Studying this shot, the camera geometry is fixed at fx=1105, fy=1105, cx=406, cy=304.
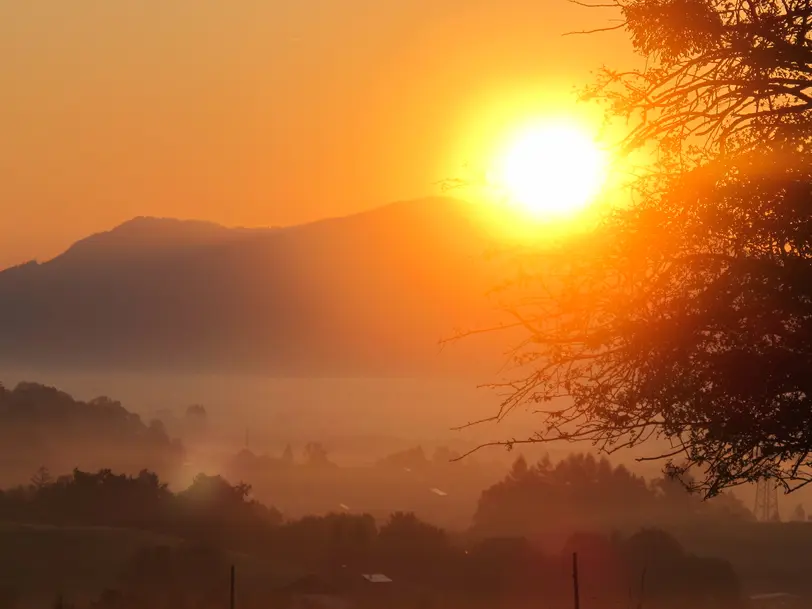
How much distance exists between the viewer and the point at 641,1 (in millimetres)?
10805

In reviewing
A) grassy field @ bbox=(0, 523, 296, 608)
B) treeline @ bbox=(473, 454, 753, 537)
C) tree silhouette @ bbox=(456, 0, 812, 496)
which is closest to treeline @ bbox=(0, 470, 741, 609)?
grassy field @ bbox=(0, 523, 296, 608)

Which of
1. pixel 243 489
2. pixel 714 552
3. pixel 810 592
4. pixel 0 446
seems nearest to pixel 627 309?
pixel 810 592

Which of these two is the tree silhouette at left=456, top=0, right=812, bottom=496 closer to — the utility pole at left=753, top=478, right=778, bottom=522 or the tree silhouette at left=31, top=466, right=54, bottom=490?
the utility pole at left=753, top=478, right=778, bottom=522

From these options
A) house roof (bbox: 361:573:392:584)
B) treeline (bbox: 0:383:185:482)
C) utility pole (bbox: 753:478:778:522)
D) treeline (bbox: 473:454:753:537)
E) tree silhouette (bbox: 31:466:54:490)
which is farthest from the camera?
treeline (bbox: 0:383:185:482)

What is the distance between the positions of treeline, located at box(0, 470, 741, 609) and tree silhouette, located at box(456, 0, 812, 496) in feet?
131

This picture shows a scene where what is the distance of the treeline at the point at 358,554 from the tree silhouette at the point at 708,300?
40029 mm

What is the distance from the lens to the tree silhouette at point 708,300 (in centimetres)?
930

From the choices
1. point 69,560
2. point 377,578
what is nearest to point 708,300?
point 377,578

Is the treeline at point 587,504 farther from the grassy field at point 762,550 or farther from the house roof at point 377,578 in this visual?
the house roof at point 377,578

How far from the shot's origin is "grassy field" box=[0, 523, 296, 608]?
76.6m

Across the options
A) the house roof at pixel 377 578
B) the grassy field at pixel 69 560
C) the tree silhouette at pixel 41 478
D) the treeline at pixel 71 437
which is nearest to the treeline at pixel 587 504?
the house roof at pixel 377 578

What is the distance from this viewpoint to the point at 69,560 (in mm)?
87250

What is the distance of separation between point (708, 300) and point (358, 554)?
7663cm

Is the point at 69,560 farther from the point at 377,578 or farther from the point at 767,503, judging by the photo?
the point at 767,503
